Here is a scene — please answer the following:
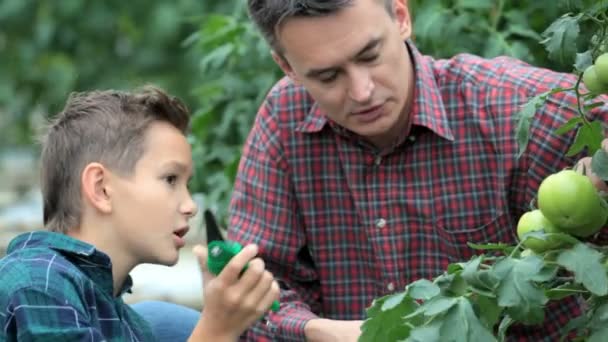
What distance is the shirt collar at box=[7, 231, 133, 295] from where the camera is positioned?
2.39 m

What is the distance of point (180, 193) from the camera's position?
8.25 ft

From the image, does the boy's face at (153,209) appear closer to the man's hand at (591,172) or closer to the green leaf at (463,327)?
the man's hand at (591,172)

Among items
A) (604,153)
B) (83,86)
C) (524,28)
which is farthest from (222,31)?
(83,86)

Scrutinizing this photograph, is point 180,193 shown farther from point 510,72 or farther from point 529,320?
point 529,320

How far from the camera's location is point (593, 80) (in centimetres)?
182

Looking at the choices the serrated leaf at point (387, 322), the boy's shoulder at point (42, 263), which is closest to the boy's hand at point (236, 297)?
the boy's shoulder at point (42, 263)

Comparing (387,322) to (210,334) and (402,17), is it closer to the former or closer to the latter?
(210,334)

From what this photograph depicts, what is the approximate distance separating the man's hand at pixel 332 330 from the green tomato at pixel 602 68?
0.82 m

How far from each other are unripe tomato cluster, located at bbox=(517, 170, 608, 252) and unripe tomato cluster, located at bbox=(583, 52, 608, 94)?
0.12 m

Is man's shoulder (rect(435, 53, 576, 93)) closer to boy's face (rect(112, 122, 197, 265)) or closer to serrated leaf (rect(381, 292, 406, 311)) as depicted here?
boy's face (rect(112, 122, 197, 265))

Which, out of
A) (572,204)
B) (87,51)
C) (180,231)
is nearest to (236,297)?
(180,231)

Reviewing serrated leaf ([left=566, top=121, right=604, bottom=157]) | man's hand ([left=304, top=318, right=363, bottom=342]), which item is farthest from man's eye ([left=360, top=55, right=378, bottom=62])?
serrated leaf ([left=566, top=121, right=604, bottom=157])

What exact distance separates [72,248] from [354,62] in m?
0.64

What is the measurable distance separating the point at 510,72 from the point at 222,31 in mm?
1146
